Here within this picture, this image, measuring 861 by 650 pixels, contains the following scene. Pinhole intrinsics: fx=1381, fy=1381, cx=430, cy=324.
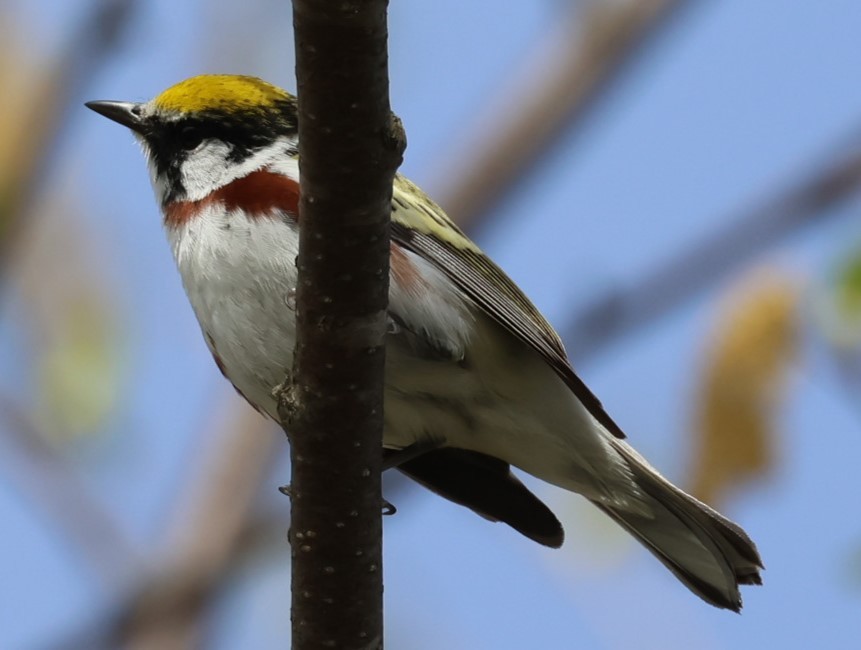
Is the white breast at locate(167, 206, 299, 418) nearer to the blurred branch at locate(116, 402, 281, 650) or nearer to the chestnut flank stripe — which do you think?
the chestnut flank stripe

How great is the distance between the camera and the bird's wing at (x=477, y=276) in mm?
4117

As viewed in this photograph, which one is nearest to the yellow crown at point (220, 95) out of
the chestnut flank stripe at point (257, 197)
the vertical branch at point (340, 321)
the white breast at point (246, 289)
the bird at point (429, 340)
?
the bird at point (429, 340)

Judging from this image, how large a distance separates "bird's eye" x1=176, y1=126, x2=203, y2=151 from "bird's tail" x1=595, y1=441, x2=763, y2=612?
173 cm

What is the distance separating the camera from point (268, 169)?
Answer: 13.8ft

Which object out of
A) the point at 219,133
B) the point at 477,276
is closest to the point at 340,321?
the point at 477,276

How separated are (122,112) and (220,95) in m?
0.44

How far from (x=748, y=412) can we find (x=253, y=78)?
202 cm

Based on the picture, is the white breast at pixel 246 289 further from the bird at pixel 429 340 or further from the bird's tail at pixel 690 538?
the bird's tail at pixel 690 538

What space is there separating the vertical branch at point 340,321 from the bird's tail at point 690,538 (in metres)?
1.57

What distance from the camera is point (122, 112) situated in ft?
16.0

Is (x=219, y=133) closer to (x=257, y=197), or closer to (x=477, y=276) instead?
(x=257, y=197)

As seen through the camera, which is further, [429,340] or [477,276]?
[477,276]

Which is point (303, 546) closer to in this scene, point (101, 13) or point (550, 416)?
point (550, 416)

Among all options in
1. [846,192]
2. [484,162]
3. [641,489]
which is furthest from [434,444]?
[484,162]
